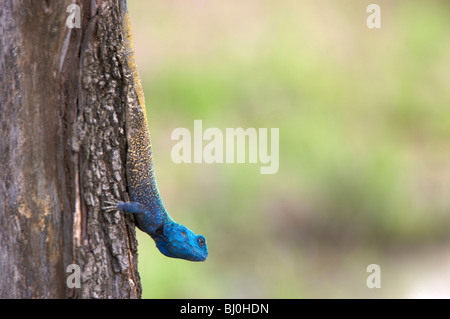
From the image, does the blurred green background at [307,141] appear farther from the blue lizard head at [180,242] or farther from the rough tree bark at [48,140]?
the rough tree bark at [48,140]

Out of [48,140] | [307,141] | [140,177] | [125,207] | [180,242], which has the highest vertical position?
[307,141]

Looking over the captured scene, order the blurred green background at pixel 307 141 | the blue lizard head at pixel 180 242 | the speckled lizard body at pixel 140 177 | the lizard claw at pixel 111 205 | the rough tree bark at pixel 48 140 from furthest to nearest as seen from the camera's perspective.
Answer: the blurred green background at pixel 307 141 < the blue lizard head at pixel 180 242 < the speckled lizard body at pixel 140 177 < the lizard claw at pixel 111 205 < the rough tree bark at pixel 48 140

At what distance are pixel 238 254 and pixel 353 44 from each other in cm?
384

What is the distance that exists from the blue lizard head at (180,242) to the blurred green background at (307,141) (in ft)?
7.73

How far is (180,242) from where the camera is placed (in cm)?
313

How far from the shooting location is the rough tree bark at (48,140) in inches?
95.0

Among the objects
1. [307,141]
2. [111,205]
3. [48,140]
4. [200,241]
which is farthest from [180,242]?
[307,141]

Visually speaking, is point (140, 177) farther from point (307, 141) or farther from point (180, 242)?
point (307, 141)

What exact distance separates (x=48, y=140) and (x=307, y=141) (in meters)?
4.60

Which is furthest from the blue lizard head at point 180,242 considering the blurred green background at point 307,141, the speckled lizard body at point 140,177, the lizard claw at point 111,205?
the blurred green background at point 307,141

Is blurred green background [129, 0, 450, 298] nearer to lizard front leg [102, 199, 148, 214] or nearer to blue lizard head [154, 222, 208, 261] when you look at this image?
blue lizard head [154, 222, 208, 261]

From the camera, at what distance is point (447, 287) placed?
19.7 feet
